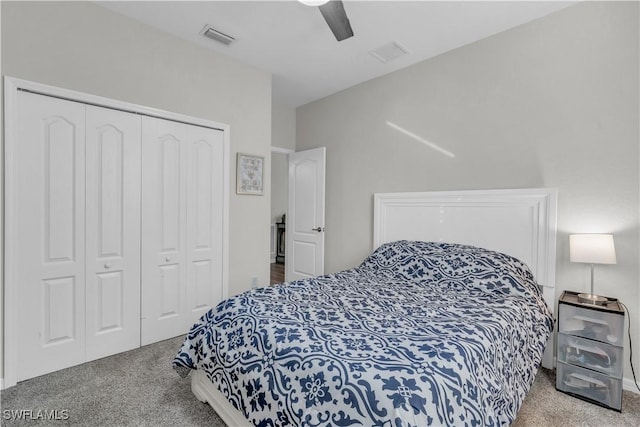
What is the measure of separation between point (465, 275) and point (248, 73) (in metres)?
2.84

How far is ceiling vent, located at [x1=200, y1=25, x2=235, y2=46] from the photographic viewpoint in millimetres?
2591

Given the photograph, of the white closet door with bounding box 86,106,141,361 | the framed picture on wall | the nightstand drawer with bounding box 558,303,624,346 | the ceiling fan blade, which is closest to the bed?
the nightstand drawer with bounding box 558,303,624,346

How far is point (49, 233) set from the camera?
82.3 inches

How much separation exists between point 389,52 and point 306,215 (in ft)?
7.09

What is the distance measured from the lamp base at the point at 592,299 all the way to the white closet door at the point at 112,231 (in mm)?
3284

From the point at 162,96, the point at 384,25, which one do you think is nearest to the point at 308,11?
the point at 384,25

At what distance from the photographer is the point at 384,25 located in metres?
2.51

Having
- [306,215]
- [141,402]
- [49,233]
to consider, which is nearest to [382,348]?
[141,402]

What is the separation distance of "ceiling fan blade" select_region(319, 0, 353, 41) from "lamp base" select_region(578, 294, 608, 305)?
236 centimetres

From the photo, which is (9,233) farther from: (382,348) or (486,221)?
(486,221)

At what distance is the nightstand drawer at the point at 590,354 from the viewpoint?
1825mm

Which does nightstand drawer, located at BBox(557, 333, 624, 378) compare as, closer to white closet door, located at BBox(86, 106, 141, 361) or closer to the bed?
the bed

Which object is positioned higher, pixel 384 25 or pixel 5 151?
pixel 384 25

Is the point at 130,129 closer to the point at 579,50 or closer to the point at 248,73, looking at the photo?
the point at 248,73
